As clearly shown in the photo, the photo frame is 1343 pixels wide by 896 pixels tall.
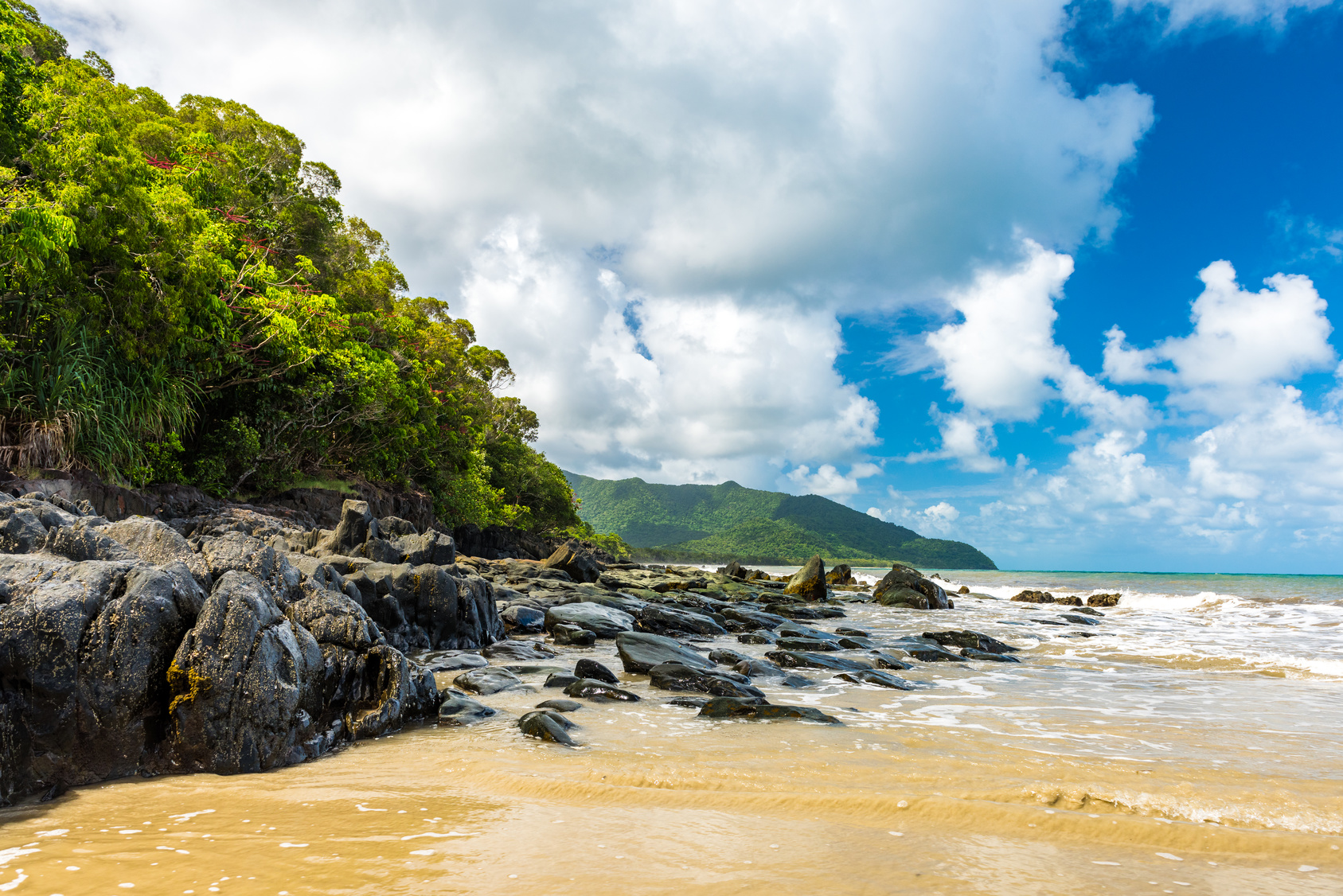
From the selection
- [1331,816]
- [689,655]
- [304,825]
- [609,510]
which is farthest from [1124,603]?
[609,510]

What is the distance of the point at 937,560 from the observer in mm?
154500

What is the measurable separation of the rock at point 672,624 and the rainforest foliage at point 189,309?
1217cm

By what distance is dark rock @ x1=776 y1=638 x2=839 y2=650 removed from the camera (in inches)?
519

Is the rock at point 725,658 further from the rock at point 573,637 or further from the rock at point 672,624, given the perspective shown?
the rock at point 672,624

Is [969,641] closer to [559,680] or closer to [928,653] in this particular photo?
[928,653]

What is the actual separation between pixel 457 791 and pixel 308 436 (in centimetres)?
2265

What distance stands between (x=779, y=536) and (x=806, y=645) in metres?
133

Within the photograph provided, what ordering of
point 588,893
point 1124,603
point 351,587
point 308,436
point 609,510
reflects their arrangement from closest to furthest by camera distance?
1. point 588,893
2. point 351,587
3. point 308,436
4. point 1124,603
5. point 609,510

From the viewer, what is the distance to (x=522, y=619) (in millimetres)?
14641

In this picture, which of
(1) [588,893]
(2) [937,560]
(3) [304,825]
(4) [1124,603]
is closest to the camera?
(1) [588,893]

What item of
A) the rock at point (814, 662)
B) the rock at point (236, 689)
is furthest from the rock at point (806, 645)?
the rock at point (236, 689)

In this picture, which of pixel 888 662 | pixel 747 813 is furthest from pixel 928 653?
pixel 747 813

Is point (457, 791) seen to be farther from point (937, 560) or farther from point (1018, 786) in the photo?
point (937, 560)

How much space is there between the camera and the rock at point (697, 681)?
856 centimetres
